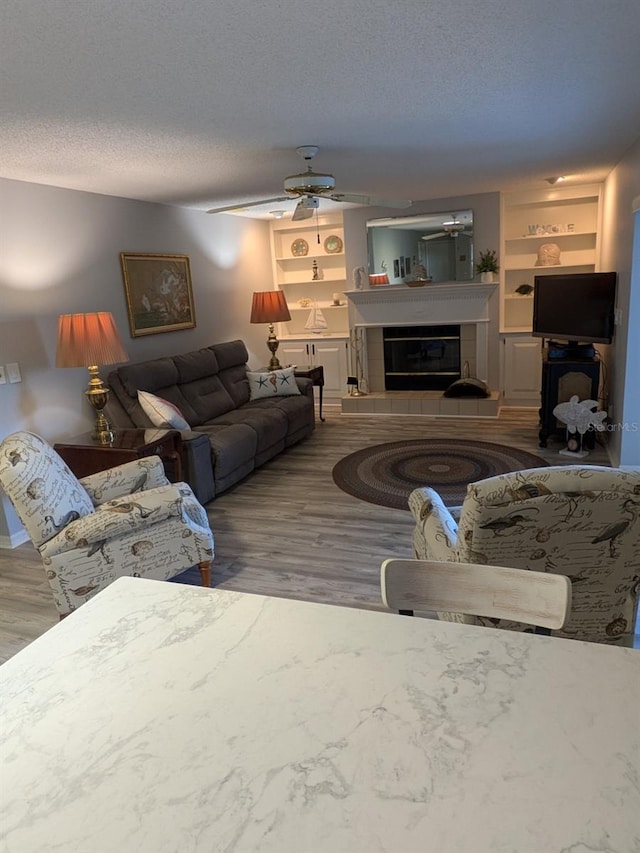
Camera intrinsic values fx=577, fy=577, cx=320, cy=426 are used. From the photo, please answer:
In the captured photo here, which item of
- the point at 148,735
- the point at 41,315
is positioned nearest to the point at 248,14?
the point at 148,735

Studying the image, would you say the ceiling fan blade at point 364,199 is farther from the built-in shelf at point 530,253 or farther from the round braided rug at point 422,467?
the built-in shelf at point 530,253

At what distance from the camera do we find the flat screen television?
4781mm

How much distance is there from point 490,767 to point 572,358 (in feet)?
16.2

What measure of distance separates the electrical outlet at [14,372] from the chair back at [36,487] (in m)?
1.29

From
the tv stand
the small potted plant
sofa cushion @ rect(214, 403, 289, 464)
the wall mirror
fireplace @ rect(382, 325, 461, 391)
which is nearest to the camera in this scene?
sofa cushion @ rect(214, 403, 289, 464)

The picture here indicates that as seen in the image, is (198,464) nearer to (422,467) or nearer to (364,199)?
(422,467)

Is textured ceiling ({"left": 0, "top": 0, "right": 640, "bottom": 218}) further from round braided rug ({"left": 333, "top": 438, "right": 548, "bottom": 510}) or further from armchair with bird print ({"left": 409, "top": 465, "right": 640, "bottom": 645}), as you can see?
round braided rug ({"left": 333, "top": 438, "right": 548, "bottom": 510})

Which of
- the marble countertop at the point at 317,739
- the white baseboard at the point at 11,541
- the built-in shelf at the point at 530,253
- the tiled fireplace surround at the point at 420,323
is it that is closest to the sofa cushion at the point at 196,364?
the white baseboard at the point at 11,541

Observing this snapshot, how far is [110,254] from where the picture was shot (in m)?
4.63

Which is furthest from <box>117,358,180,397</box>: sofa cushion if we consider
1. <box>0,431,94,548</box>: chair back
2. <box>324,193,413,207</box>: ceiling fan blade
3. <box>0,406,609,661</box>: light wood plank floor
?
<box>324,193,413,207</box>: ceiling fan blade

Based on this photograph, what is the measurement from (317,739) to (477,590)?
580 millimetres

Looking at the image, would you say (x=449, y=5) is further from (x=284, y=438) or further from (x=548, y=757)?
(x=284, y=438)

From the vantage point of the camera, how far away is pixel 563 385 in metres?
5.16

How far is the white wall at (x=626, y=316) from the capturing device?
4.08 meters
